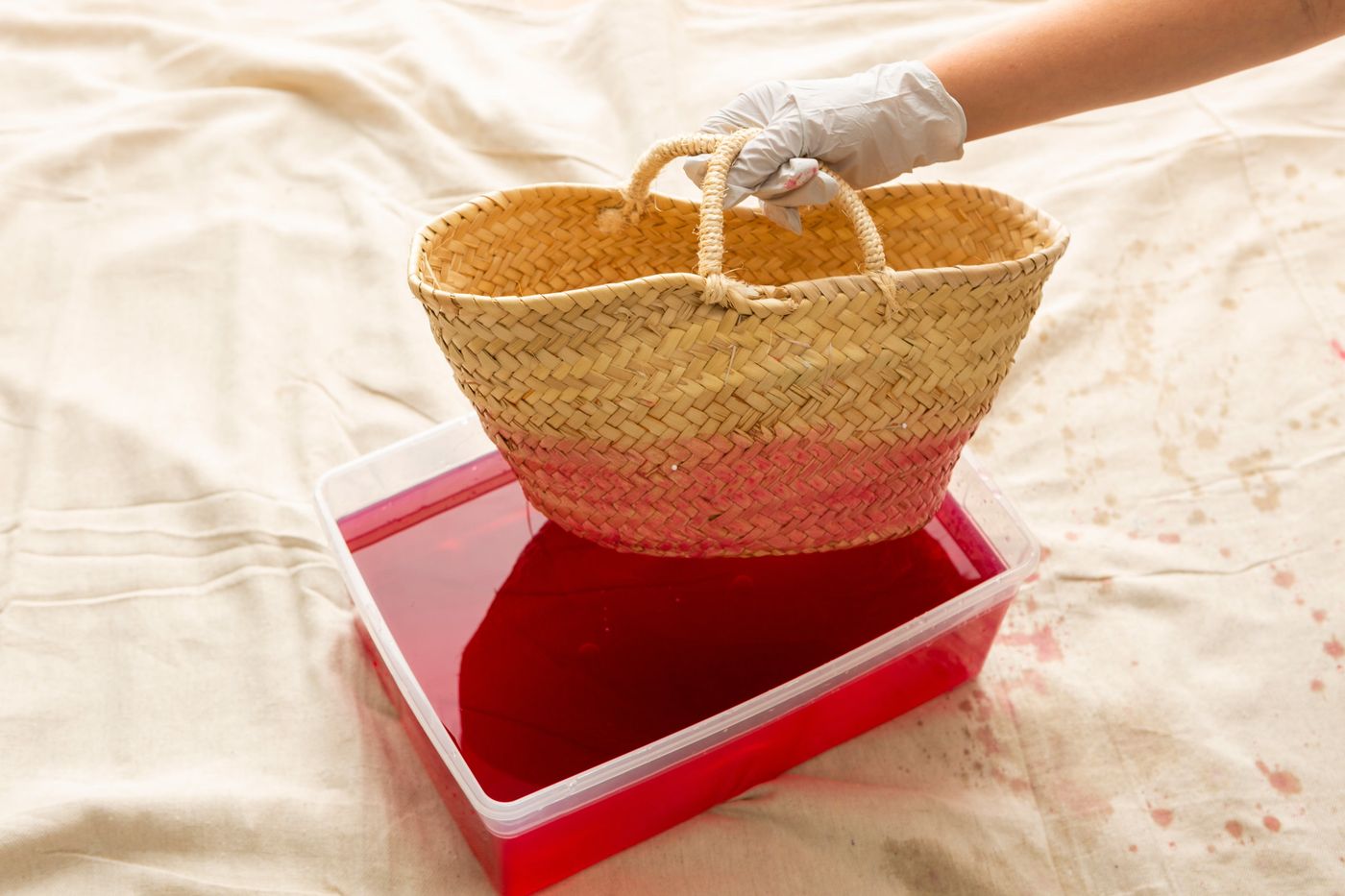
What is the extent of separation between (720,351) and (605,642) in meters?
0.28

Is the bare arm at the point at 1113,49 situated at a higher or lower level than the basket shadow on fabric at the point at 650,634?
higher

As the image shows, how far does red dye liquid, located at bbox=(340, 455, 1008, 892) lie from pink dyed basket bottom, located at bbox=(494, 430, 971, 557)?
9cm

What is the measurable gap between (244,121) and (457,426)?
1.99 feet

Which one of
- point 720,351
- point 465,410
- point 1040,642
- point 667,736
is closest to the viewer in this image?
point 720,351

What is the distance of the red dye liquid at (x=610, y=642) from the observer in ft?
3.02

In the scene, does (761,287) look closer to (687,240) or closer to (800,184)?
(800,184)

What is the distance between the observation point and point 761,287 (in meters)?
0.81

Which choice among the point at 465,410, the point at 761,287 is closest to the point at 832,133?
the point at 761,287

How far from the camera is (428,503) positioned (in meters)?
1.07

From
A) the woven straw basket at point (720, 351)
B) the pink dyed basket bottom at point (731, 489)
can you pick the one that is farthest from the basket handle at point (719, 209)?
the pink dyed basket bottom at point (731, 489)

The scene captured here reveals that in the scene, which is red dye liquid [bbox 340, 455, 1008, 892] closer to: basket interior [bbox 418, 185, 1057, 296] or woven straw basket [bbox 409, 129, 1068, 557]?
woven straw basket [bbox 409, 129, 1068, 557]

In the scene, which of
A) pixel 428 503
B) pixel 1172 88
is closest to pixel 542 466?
pixel 428 503

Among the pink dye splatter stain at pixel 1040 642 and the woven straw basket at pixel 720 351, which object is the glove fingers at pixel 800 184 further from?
the pink dye splatter stain at pixel 1040 642

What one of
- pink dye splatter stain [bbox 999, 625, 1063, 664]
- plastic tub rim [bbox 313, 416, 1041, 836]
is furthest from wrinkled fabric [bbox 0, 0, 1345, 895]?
plastic tub rim [bbox 313, 416, 1041, 836]
